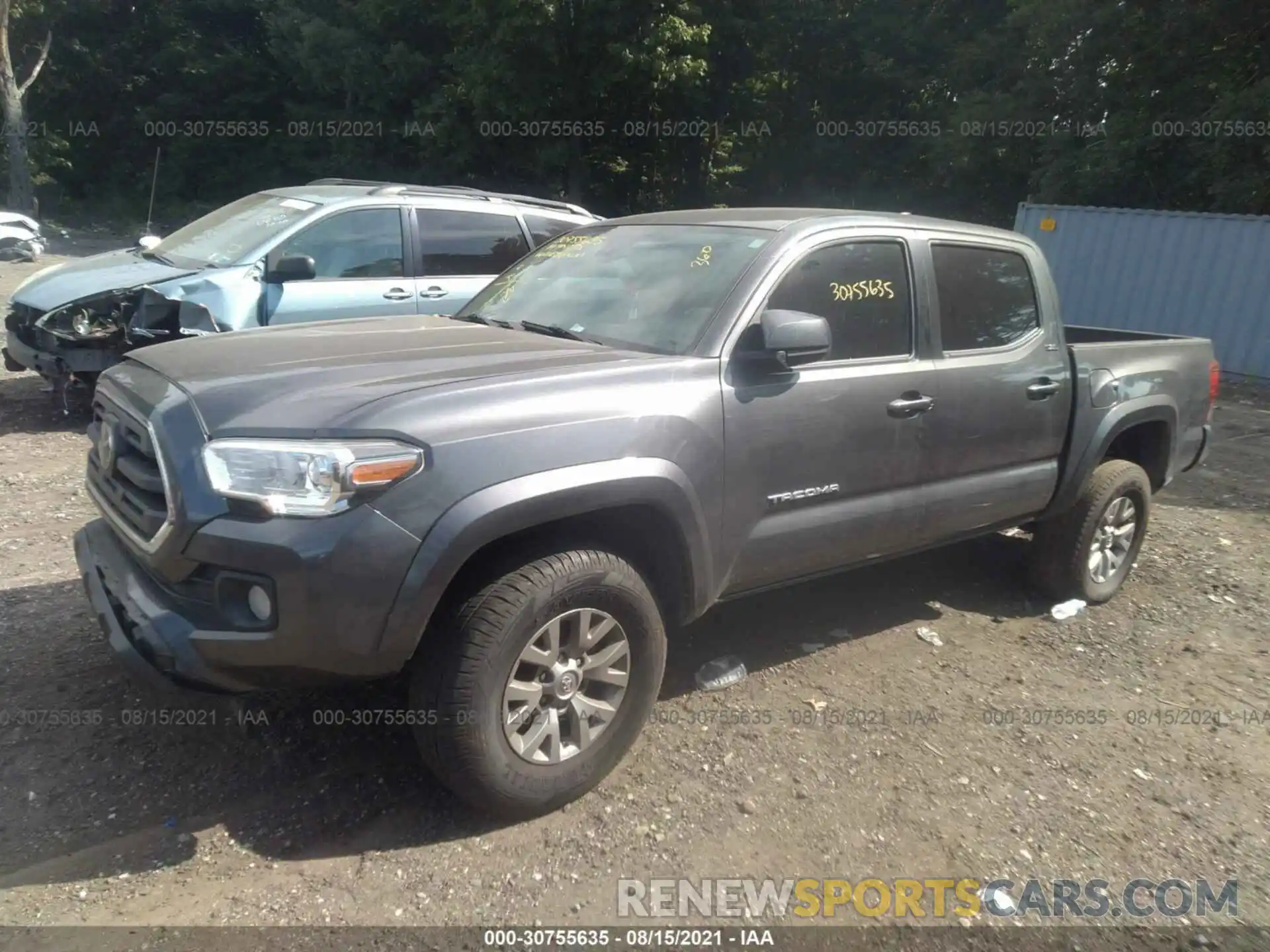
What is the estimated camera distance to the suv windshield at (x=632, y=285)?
3.68m

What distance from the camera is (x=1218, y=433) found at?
1003cm

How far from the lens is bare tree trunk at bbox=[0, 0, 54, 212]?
25375 millimetres

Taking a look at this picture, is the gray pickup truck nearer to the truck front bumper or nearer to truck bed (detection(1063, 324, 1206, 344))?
the truck front bumper

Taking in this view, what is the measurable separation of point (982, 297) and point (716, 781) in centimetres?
253

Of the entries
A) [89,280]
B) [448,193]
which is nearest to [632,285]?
[448,193]

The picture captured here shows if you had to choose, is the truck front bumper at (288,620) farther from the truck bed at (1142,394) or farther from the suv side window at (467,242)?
the suv side window at (467,242)

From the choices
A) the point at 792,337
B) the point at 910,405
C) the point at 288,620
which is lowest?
the point at 288,620

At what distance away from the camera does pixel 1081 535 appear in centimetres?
510

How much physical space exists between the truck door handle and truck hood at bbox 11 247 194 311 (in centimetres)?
521

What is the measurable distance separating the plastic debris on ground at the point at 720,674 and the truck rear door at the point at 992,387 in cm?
98

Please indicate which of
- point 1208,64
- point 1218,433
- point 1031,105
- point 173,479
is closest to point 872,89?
point 1031,105

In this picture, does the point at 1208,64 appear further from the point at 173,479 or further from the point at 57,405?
the point at 173,479

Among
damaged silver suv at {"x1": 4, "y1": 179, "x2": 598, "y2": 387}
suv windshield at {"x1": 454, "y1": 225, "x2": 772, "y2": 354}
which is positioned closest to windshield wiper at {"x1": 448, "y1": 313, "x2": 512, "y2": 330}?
suv windshield at {"x1": 454, "y1": 225, "x2": 772, "y2": 354}

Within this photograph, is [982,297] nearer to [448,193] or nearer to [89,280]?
[448,193]
